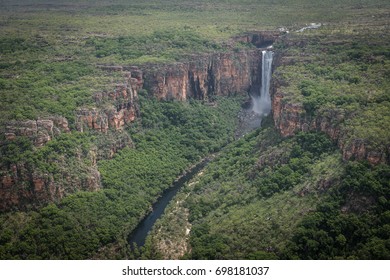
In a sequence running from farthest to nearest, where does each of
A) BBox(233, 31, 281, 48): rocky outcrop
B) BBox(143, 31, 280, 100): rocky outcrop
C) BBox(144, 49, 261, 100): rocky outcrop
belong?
1. BBox(233, 31, 281, 48): rocky outcrop
2. BBox(143, 31, 280, 100): rocky outcrop
3. BBox(144, 49, 261, 100): rocky outcrop

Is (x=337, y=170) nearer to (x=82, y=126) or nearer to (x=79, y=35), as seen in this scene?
(x=82, y=126)

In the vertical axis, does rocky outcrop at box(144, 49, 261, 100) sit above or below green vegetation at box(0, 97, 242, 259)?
above

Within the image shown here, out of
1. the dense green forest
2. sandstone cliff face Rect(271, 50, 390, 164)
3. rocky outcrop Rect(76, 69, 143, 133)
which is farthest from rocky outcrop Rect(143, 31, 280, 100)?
sandstone cliff face Rect(271, 50, 390, 164)

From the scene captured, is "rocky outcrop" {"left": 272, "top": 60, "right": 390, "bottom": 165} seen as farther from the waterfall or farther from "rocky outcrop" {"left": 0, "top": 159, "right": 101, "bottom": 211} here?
"rocky outcrop" {"left": 0, "top": 159, "right": 101, "bottom": 211}

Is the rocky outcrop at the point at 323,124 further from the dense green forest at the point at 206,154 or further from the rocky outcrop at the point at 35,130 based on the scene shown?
the rocky outcrop at the point at 35,130

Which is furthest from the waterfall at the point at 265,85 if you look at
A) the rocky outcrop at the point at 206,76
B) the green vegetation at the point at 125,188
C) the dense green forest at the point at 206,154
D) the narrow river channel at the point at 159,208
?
the narrow river channel at the point at 159,208

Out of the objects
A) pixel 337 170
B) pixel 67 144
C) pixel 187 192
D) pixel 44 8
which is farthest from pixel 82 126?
pixel 44 8
